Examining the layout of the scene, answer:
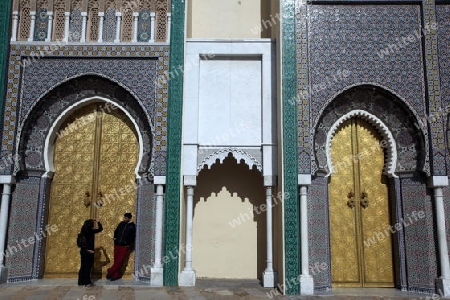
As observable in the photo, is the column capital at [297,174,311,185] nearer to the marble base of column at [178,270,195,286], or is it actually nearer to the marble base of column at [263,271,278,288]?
the marble base of column at [263,271,278,288]

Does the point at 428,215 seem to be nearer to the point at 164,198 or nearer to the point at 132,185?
the point at 164,198

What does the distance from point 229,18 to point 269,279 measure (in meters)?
4.41

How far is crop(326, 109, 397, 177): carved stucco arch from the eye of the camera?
6.30m

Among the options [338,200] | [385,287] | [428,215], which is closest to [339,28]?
[338,200]

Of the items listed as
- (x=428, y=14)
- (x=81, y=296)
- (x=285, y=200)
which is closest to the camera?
(x=81, y=296)

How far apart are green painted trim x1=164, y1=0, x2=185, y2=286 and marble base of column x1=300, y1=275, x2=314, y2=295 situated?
170 cm

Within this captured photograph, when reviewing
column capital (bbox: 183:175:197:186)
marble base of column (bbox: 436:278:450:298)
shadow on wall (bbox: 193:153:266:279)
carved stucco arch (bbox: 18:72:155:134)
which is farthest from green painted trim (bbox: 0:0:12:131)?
marble base of column (bbox: 436:278:450:298)

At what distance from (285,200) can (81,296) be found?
2.85 m

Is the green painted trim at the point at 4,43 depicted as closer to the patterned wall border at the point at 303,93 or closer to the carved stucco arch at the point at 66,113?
the carved stucco arch at the point at 66,113

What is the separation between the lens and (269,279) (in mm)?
6176

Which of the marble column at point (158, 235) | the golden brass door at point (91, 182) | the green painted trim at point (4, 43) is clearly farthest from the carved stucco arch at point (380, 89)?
the green painted trim at point (4, 43)

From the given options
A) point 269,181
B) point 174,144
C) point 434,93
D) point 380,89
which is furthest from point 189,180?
point 434,93

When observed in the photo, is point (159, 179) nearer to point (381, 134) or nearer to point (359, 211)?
point (359, 211)

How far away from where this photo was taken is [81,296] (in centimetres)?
528
